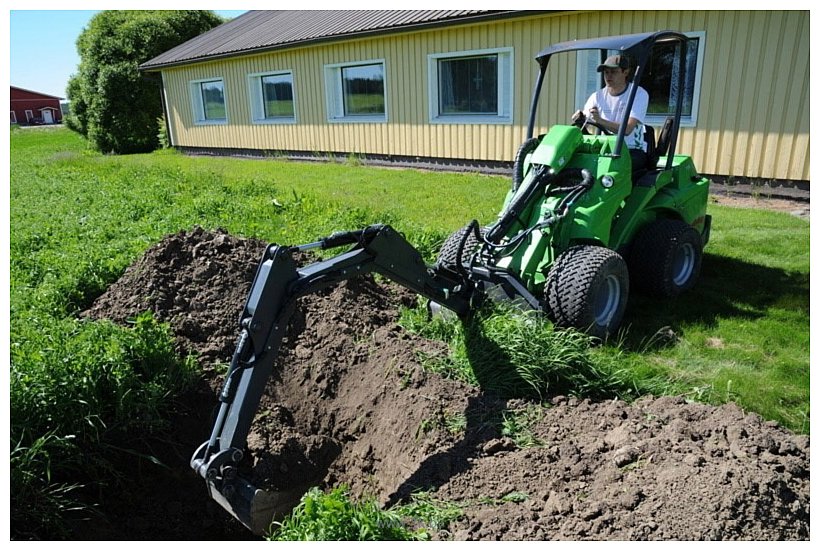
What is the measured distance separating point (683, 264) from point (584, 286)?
172 cm

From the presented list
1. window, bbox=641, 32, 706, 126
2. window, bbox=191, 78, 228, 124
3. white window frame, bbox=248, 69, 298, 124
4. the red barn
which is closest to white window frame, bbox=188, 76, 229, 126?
window, bbox=191, 78, 228, 124

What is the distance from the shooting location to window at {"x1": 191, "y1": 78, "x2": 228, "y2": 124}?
703 inches

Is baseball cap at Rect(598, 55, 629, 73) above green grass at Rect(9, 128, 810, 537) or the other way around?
above

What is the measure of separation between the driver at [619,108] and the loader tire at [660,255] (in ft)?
1.89

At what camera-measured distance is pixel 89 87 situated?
70.9ft

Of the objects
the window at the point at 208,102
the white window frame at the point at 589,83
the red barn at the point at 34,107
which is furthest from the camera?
the red barn at the point at 34,107

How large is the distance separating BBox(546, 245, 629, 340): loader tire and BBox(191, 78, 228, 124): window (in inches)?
592

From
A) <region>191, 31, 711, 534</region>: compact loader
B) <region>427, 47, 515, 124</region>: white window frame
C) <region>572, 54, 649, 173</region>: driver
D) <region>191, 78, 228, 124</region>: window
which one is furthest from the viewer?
<region>191, 78, 228, 124</region>: window

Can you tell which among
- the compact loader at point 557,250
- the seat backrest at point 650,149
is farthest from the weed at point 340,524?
the seat backrest at point 650,149

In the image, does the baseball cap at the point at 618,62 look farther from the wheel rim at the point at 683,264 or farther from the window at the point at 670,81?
the window at the point at 670,81

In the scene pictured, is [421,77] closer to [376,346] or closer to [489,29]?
[489,29]

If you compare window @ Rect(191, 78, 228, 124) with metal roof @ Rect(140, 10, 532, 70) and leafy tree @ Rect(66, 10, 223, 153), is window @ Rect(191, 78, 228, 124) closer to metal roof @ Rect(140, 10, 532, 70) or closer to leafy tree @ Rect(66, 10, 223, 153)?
metal roof @ Rect(140, 10, 532, 70)

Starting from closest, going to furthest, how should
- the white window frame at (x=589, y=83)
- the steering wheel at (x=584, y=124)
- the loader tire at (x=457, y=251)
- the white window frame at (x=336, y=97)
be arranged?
1. the loader tire at (x=457, y=251)
2. the steering wheel at (x=584, y=124)
3. the white window frame at (x=589, y=83)
4. the white window frame at (x=336, y=97)

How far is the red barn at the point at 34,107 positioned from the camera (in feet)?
181
